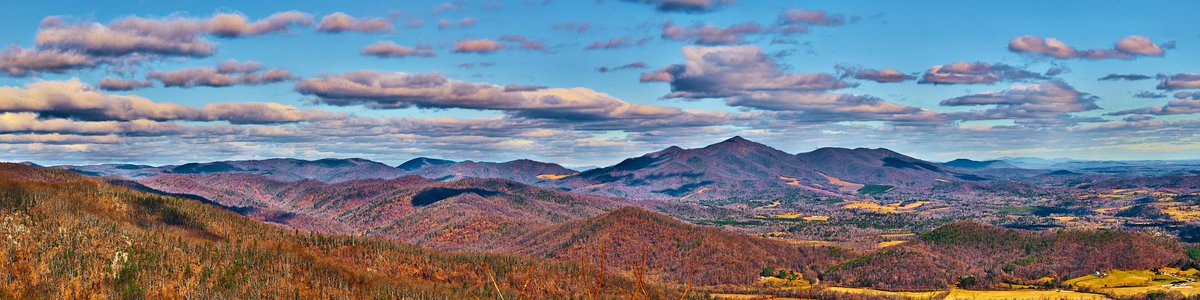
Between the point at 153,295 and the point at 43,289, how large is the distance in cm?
2228

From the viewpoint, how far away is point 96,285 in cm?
19712

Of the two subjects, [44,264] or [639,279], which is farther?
[44,264]

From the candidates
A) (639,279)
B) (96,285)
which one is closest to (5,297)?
(96,285)

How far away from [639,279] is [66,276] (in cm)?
21468

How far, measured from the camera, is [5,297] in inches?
6422

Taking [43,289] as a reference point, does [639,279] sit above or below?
above

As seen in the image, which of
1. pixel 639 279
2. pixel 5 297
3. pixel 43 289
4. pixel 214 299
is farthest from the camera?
pixel 214 299

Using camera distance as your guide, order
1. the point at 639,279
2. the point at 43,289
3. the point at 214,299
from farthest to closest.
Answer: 1. the point at 214,299
2. the point at 43,289
3. the point at 639,279

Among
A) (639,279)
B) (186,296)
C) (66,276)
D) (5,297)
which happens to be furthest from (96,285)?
(639,279)

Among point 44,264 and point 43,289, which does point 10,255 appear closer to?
point 44,264

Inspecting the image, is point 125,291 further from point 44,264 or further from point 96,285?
point 44,264

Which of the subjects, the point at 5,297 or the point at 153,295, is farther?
the point at 153,295

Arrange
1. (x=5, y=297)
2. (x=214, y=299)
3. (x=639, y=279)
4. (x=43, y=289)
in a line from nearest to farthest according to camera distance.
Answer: (x=639, y=279), (x=5, y=297), (x=43, y=289), (x=214, y=299)

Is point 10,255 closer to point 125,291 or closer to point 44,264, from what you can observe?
point 44,264
